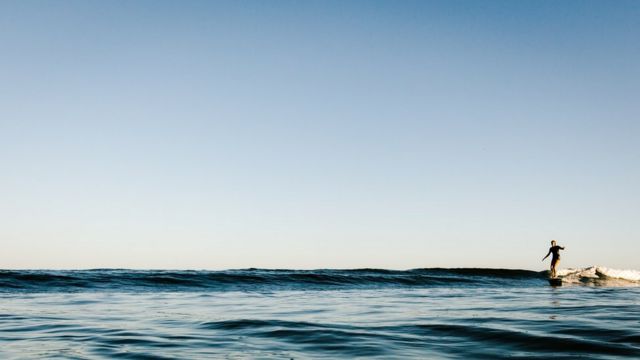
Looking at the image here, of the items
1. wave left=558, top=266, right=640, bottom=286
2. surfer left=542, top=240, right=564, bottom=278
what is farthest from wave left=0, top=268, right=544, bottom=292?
wave left=558, top=266, right=640, bottom=286

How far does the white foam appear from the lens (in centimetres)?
2956

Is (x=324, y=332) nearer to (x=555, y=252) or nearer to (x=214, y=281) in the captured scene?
(x=214, y=281)

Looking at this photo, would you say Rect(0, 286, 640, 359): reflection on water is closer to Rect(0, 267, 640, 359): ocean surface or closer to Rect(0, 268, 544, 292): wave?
Rect(0, 267, 640, 359): ocean surface

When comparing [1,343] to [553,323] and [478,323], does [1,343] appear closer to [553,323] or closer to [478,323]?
[478,323]

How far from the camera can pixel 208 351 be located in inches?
231

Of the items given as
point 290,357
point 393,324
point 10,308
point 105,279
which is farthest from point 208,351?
point 105,279

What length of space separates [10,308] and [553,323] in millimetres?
11757

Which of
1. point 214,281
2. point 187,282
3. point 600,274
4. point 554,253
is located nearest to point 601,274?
point 600,274

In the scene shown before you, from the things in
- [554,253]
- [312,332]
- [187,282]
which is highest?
[554,253]

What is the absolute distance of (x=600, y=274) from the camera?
30.3 meters

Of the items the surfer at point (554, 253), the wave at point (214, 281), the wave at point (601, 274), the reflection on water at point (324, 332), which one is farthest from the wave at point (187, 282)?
the reflection on water at point (324, 332)

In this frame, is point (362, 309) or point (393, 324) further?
point (362, 309)

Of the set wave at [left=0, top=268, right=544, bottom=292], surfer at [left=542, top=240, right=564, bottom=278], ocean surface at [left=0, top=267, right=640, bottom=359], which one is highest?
surfer at [left=542, top=240, right=564, bottom=278]

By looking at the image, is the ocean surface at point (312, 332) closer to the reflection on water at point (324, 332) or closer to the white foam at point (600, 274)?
the reflection on water at point (324, 332)
